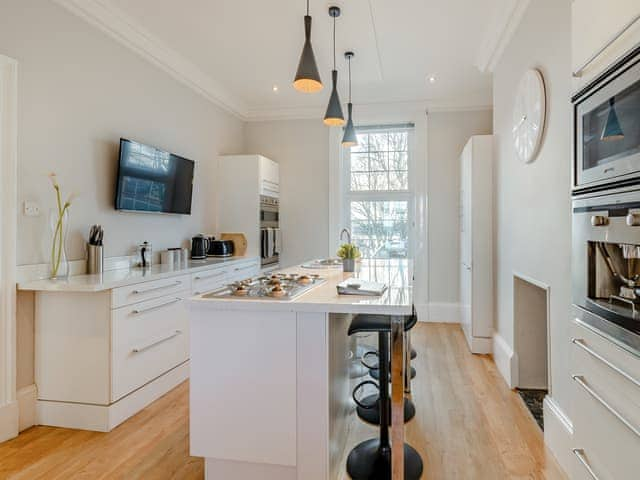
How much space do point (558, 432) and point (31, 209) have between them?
10.5 feet

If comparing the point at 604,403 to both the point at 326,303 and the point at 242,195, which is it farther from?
the point at 242,195

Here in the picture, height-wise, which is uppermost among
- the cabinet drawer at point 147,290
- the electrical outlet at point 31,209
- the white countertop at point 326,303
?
the electrical outlet at point 31,209

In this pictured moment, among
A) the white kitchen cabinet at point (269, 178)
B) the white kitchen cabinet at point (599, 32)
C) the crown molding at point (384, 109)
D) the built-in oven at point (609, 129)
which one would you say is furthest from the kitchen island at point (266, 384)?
the crown molding at point (384, 109)

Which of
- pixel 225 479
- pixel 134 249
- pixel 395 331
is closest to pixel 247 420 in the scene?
pixel 225 479

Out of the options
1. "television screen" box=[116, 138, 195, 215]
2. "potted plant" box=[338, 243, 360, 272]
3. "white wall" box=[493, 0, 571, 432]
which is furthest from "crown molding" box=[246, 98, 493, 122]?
"potted plant" box=[338, 243, 360, 272]

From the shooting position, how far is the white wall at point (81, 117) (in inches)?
91.3

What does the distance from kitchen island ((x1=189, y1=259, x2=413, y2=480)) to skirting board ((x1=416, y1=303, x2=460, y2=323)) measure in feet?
11.0

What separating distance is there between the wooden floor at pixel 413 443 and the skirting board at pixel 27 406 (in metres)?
0.05

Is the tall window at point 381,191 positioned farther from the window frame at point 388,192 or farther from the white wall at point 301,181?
the white wall at point 301,181

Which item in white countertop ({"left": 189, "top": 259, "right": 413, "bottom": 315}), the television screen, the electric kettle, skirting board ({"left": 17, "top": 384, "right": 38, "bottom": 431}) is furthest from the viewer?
the electric kettle

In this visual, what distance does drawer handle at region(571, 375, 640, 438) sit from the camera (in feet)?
3.57

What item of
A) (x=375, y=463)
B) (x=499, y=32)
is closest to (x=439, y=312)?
(x=499, y=32)

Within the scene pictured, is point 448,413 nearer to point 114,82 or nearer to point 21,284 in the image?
point 21,284

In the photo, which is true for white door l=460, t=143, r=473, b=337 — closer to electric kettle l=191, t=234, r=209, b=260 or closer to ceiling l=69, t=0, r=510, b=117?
ceiling l=69, t=0, r=510, b=117
